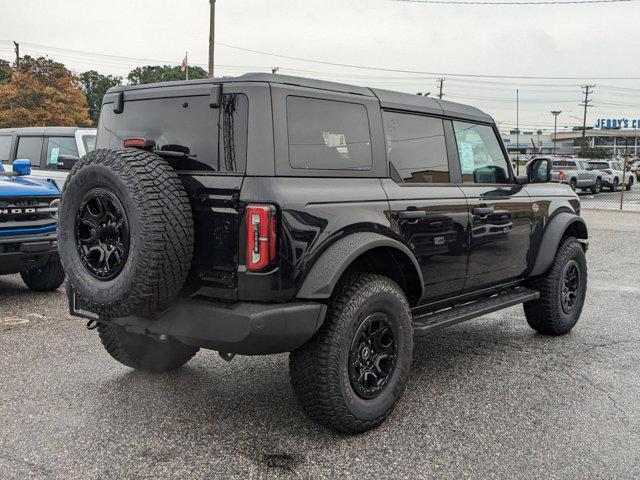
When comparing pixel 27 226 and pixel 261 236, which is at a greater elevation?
pixel 261 236

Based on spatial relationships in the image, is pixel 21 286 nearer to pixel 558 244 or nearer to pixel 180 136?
pixel 180 136

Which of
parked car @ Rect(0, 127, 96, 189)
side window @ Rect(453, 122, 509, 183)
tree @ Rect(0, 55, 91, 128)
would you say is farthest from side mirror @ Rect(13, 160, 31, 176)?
tree @ Rect(0, 55, 91, 128)

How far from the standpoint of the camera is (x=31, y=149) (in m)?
9.88

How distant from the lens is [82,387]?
4.14m

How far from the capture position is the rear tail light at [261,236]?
3.07m

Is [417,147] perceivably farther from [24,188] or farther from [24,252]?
[24,188]

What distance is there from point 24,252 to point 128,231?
3.74 meters

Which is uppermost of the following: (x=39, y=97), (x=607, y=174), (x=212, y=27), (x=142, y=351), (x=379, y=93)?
(x=212, y=27)

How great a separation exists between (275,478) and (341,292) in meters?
1.01

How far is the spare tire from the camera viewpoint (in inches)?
120

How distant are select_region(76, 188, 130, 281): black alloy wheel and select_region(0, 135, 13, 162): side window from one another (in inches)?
302

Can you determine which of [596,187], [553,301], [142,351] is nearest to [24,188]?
[142,351]

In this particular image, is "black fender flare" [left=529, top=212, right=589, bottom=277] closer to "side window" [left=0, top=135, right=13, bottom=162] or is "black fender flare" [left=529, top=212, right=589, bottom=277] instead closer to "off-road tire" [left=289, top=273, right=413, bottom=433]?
"off-road tire" [left=289, top=273, right=413, bottom=433]

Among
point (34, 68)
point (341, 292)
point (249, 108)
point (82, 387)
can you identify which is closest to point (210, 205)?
point (249, 108)
